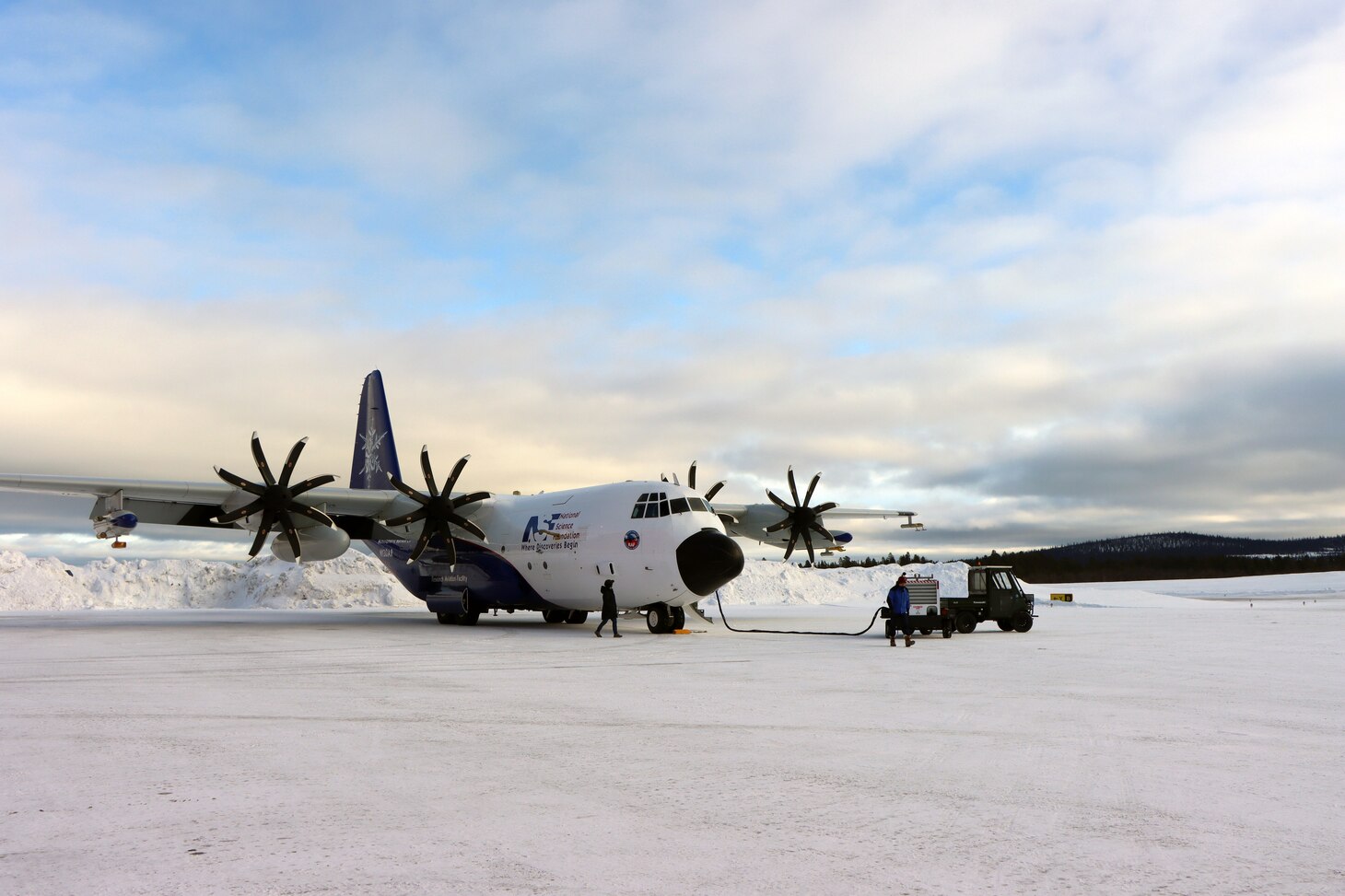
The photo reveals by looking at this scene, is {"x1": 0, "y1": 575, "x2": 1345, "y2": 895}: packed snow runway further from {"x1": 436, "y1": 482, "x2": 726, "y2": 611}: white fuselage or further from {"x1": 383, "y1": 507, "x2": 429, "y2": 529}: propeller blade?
{"x1": 383, "y1": 507, "x2": 429, "y2": 529}: propeller blade

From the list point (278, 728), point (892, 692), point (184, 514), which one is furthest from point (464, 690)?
point (184, 514)

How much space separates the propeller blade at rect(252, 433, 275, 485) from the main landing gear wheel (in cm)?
1127

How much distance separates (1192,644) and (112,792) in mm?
21829

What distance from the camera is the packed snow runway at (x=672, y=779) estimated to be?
502cm

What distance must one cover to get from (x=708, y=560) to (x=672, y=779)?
15.5 m

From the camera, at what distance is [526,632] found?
85.3 ft

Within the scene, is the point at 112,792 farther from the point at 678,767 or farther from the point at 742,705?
the point at 742,705

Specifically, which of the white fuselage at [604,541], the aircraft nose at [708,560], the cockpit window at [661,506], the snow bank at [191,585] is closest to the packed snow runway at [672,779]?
the aircraft nose at [708,560]

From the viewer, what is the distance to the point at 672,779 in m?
7.21

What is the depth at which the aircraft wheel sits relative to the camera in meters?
24.8

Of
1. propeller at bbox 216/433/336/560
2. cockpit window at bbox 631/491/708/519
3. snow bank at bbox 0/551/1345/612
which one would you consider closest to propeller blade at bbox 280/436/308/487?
propeller at bbox 216/433/336/560

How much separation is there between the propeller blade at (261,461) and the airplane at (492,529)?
0.03 metres

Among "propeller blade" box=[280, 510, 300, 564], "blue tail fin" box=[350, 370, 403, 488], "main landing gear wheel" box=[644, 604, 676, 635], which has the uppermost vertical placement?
"blue tail fin" box=[350, 370, 403, 488]

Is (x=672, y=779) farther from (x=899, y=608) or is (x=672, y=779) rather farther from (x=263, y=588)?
(x=263, y=588)
